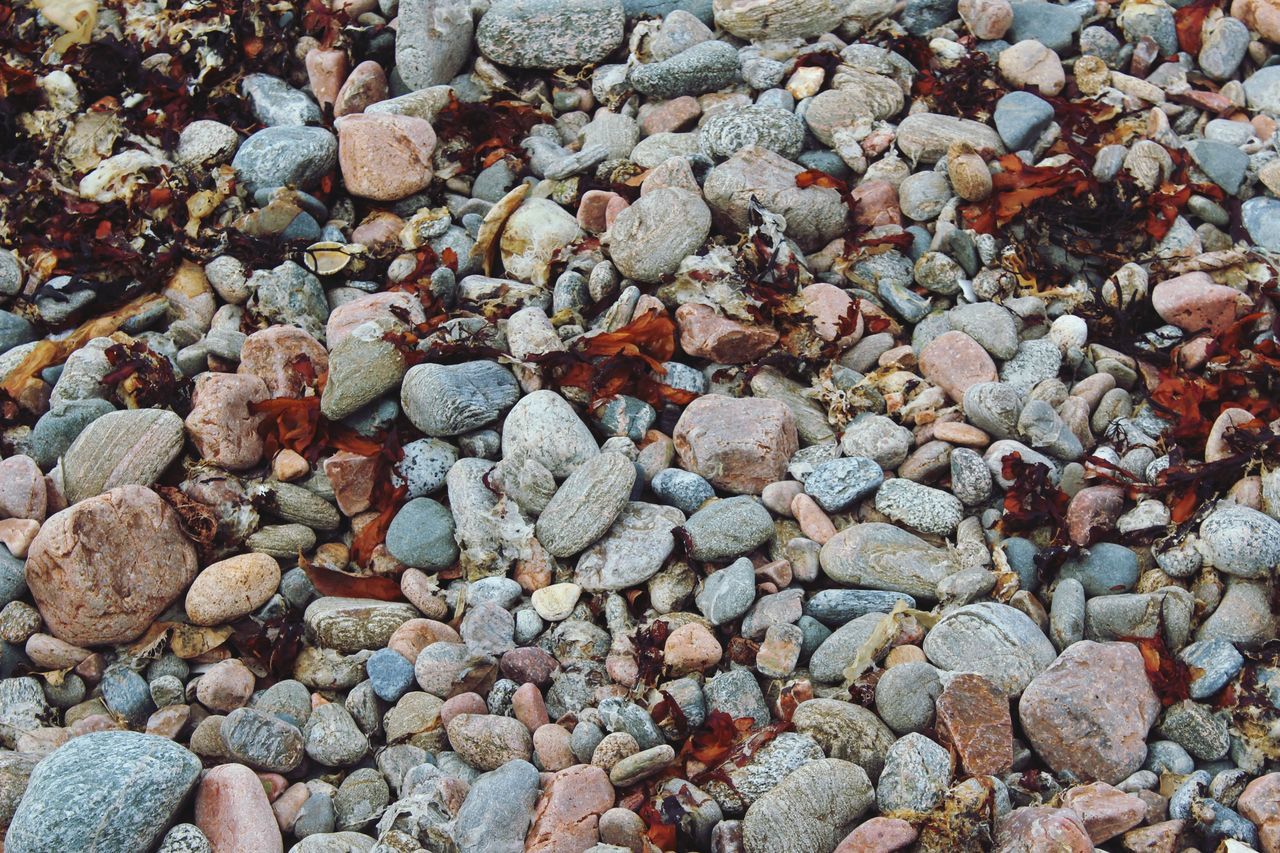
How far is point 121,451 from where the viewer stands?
4.16 metres

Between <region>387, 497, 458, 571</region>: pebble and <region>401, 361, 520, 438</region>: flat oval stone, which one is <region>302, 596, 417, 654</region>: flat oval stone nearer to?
<region>387, 497, 458, 571</region>: pebble

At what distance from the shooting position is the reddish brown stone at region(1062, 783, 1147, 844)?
116 inches

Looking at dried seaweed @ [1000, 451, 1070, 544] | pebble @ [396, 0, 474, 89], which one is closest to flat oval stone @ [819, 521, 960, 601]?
dried seaweed @ [1000, 451, 1070, 544]

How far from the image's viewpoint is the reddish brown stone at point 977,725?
3143mm

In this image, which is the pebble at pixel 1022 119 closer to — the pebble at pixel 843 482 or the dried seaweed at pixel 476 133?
the pebble at pixel 843 482

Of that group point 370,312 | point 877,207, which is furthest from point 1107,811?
point 370,312

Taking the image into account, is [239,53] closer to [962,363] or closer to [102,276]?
[102,276]

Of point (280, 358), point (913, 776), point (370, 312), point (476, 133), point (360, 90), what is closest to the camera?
point (913, 776)

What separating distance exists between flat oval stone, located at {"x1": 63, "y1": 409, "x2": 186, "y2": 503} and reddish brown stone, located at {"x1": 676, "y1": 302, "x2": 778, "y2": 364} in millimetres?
2132

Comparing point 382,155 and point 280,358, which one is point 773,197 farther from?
point 280,358

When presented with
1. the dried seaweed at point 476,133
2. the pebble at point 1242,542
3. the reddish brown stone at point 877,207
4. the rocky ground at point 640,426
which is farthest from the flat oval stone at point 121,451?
the pebble at point 1242,542

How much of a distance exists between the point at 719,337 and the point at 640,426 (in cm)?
52

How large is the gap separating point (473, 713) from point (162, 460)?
5.69 feet

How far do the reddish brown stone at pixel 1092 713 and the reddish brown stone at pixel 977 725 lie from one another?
11 centimetres
